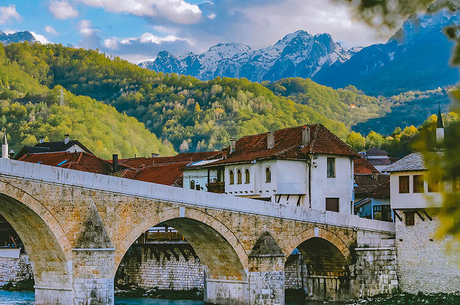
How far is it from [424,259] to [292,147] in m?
9.74

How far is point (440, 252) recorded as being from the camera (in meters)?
30.6

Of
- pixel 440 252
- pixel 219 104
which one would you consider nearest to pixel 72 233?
pixel 440 252

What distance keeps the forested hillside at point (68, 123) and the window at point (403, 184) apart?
222 feet

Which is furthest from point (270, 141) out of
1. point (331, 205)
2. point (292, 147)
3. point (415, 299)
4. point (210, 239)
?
point (415, 299)

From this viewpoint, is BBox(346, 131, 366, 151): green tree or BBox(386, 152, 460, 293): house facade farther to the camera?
BBox(346, 131, 366, 151): green tree

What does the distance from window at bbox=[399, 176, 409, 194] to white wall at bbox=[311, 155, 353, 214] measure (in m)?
5.85

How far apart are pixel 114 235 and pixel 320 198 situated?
1432cm

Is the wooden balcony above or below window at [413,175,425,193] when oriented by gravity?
above

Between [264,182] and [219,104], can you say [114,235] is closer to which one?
[264,182]

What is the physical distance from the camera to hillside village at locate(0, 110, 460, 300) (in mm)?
30828

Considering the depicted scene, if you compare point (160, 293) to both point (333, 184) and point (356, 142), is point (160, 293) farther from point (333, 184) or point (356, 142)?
point (356, 142)

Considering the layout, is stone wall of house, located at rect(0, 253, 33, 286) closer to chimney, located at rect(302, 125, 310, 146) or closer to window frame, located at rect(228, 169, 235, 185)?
window frame, located at rect(228, 169, 235, 185)

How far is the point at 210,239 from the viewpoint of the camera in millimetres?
29875

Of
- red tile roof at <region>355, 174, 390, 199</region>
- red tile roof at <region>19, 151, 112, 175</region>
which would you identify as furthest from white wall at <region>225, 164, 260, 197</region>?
red tile roof at <region>19, 151, 112, 175</region>
